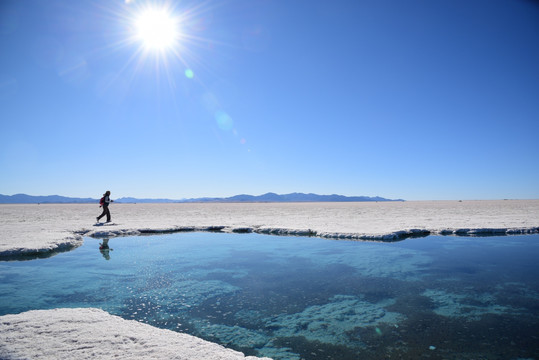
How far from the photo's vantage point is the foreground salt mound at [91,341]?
129 inches

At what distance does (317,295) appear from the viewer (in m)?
6.26

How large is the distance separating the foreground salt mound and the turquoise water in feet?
2.64

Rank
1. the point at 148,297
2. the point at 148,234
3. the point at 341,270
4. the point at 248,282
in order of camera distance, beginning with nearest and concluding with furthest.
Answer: the point at 148,297, the point at 248,282, the point at 341,270, the point at 148,234

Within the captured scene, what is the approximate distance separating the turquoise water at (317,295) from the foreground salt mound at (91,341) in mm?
804

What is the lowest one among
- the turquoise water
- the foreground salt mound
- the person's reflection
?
the turquoise water

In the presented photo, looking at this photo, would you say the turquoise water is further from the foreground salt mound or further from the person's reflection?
the foreground salt mound

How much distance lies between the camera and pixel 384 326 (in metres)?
4.75

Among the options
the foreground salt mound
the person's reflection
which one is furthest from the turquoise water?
the foreground salt mound

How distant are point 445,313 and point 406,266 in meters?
3.56

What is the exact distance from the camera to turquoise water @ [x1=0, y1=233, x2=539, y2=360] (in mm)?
4262

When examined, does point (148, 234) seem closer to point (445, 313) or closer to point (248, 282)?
point (248, 282)

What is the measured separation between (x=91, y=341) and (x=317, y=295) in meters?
4.31

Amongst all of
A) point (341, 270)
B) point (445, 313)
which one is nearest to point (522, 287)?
point (445, 313)

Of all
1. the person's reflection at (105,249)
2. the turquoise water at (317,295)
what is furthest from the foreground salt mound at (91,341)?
the person's reflection at (105,249)
